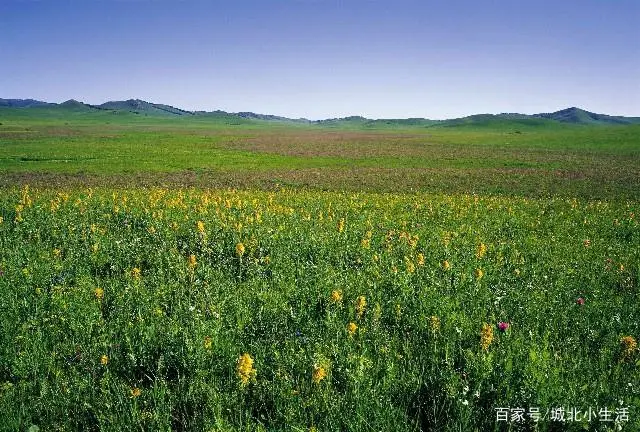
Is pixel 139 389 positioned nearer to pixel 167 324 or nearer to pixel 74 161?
pixel 167 324

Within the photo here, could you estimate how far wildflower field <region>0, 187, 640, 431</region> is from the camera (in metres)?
3.32

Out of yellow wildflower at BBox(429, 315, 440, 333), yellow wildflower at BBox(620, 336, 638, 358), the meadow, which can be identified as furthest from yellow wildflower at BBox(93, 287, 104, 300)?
yellow wildflower at BBox(620, 336, 638, 358)

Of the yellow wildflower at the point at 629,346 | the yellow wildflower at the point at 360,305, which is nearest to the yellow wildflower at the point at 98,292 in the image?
the yellow wildflower at the point at 360,305

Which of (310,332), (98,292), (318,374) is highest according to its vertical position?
(318,374)

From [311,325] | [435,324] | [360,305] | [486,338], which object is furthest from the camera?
[360,305]

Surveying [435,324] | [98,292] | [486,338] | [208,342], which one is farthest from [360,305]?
[98,292]

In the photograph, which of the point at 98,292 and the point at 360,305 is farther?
the point at 98,292

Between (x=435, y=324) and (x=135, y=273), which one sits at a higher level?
(x=435, y=324)

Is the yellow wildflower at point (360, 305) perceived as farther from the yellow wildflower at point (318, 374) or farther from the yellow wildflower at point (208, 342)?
the yellow wildflower at point (208, 342)

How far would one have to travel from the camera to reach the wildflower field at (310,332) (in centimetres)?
332

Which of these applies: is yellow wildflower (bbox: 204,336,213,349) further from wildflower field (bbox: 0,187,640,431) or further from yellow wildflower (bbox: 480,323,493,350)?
yellow wildflower (bbox: 480,323,493,350)

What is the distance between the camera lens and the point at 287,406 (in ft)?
10.8

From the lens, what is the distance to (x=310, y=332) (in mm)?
4711

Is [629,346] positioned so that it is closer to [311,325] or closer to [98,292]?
[311,325]
